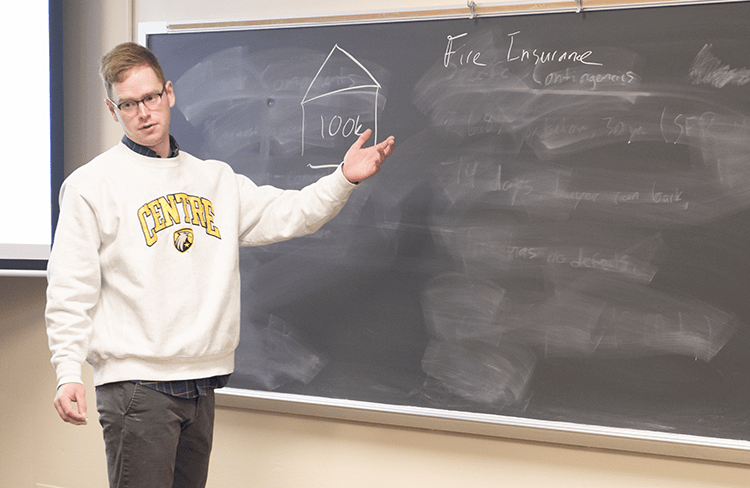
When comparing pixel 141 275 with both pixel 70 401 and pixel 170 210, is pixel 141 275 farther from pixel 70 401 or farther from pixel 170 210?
pixel 70 401

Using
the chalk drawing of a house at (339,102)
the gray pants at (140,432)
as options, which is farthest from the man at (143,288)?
the chalk drawing of a house at (339,102)

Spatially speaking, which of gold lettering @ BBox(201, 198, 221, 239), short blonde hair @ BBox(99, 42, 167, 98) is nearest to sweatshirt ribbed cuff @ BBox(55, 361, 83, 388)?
gold lettering @ BBox(201, 198, 221, 239)

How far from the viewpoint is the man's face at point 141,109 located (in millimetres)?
1531

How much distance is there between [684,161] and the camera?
1780mm

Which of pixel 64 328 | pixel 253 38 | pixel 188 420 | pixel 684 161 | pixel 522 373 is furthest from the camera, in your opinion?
pixel 253 38

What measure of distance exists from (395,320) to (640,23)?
122cm

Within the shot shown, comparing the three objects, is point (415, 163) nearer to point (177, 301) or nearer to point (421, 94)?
point (421, 94)

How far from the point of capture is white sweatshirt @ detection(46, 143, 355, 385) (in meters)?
1.46

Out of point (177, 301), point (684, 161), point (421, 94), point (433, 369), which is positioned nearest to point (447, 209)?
point (421, 94)

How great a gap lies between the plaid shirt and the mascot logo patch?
23cm

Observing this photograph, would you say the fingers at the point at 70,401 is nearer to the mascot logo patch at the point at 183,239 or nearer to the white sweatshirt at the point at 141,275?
the white sweatshirt at the point at 141,275

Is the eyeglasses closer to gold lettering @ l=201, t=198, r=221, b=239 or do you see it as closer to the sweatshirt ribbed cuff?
gold lettering @ l=201, t=198, r=221, b=239

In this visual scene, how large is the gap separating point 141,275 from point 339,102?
94 centimetres

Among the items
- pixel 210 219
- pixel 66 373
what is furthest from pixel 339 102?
pixel 66 373
